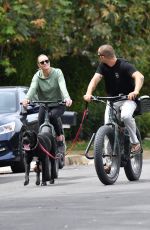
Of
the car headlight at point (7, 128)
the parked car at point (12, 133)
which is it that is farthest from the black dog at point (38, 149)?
the car headlight at point (7, 128)

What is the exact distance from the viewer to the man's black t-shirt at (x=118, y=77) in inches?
553

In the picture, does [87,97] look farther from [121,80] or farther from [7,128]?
[7,128]

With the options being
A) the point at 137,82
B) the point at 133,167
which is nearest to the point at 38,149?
the point at 133,167

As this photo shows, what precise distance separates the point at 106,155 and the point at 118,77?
3.35ft

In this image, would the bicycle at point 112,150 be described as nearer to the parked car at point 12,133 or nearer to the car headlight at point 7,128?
the parked car at point 12,133

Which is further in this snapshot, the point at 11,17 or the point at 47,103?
the point at 11,17

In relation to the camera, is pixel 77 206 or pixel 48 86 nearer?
pixel 77 206

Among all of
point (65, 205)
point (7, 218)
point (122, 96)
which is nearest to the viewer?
point (7, 218)

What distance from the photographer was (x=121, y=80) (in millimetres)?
14078

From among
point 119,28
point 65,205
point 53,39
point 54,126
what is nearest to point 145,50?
point 119,28

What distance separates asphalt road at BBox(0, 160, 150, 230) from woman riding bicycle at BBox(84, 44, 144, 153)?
2.83ft

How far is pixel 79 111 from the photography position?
31.0 m

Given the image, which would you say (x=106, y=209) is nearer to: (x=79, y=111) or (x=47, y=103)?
(x=47, y=103)

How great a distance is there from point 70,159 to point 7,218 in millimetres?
13206
